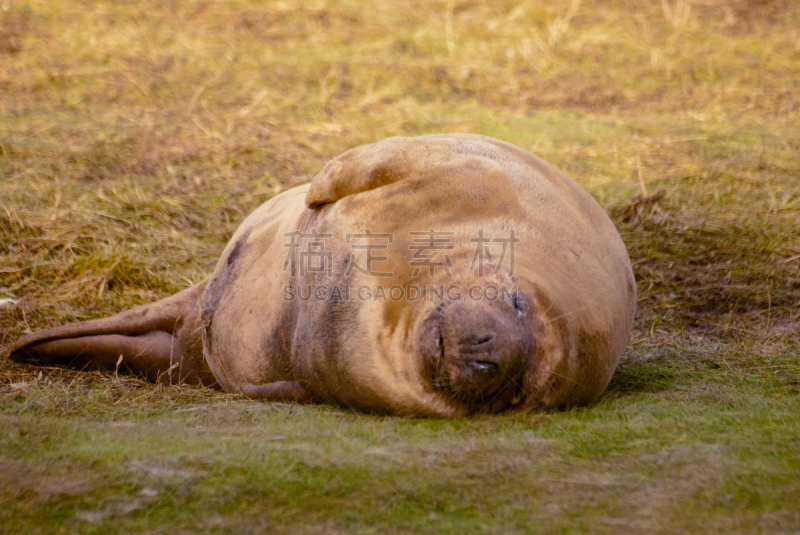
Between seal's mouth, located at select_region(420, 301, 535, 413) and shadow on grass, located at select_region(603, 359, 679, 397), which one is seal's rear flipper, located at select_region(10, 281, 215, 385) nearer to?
seal's mouth, located at select_region(420, 301, 535, 413)

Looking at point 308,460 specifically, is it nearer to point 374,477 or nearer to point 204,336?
point 374,477

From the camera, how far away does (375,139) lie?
6543mm

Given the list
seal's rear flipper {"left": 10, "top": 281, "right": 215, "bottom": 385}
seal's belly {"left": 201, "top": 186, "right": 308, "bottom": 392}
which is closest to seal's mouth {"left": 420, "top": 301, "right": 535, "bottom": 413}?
seal's belly {"left": 201, "top": 186, "right": 308, "bottom": 392}

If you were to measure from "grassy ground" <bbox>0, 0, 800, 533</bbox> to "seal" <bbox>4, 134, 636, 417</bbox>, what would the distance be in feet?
0.42

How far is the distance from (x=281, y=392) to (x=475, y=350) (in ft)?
3.12

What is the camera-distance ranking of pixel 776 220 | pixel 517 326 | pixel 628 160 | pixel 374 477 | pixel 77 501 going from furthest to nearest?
pixel 628 160 → pixel 776 220 → pixel 517 326 → pixel 374 477 → pixel 77 501

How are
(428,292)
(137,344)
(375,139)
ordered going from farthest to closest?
(375,139), (137,344), (428,292)

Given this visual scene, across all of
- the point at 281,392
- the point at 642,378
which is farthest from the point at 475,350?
the point at 642,378

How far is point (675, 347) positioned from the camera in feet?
12.6

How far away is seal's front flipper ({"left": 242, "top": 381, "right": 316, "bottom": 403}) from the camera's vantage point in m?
2.99

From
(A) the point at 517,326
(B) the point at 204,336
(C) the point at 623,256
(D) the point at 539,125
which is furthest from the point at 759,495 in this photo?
(D) the point at 539,125

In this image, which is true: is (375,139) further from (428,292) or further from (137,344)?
(428,292)

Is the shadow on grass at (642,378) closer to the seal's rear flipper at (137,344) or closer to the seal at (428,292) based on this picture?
the seal at (428,292)

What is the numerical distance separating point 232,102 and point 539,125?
251cm
